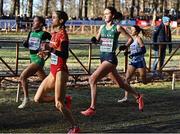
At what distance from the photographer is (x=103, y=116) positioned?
1017 cm

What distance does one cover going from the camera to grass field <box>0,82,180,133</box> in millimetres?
9039

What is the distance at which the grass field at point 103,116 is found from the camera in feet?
29.7

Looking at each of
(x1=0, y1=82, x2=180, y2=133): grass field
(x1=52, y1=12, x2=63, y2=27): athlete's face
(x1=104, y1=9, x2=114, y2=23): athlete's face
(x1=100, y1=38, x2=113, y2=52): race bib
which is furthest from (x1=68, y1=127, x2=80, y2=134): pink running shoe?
(x1=104, y1=9, x2=114, y2=23): athlete's face

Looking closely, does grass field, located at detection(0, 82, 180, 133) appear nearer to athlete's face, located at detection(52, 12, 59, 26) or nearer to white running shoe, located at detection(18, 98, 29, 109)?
white running shoe, located at detection(18, 98, 29, 109)

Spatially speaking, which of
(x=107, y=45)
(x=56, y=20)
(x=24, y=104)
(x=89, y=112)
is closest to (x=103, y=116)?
(x=89, y=112)

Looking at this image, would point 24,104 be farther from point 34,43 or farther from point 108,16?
point 108,16

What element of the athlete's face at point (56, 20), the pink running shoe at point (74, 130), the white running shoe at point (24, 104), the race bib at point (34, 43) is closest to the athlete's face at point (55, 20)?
the athlete's face at point (56, 20)

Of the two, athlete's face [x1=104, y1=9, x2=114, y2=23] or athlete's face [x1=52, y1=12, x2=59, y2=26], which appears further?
athlete's face [x1=104, y1=9, x2=114, y2=23]

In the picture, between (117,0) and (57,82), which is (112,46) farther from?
(117,0)

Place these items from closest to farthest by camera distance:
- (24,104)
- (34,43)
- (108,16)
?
(108,16) < (34,43) < (24,104)

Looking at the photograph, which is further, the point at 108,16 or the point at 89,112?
the point at 108,16

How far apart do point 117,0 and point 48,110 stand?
86.6 metres

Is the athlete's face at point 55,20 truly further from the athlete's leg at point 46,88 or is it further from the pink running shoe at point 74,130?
the pink running shoe at point 74,130

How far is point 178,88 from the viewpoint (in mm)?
14703
